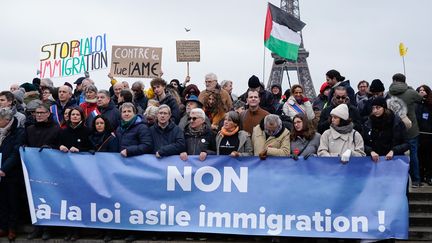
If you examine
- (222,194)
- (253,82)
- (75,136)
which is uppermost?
(253,82)

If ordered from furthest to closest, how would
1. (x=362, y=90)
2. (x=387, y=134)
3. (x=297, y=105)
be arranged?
(x=362, y=90) → (x=297, y=105) → (x=387, y=134)

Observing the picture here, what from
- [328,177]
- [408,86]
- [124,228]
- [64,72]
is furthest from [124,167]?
[64,72]

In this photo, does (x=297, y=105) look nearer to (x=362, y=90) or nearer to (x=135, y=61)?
(x=362, y=90)

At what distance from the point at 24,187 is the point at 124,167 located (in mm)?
1626

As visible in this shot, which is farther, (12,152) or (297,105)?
(297,105)

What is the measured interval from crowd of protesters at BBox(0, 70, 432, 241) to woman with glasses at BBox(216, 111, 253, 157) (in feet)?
0.04

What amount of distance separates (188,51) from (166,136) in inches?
214

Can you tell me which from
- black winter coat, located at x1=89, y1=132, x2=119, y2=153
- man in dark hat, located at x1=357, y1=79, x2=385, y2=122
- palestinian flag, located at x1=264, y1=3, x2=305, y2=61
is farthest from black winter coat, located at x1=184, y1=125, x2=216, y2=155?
palestinian flag, located at x1=264, y1=3, x2=305, y2=61

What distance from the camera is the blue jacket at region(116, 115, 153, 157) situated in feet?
26.0

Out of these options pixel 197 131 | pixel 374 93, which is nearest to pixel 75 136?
pixel 197 131

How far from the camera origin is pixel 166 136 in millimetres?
7957

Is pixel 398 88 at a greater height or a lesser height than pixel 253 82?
lesser

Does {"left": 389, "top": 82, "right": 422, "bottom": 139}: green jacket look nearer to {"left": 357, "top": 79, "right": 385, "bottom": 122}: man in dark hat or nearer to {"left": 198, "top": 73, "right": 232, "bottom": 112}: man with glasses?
{"left": 357, "top": 79, "right": 385, "bottom": 122}: man in dark hat

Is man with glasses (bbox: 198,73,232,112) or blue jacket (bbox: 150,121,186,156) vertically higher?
man with glasses (bbox: 198,73,232,112)
